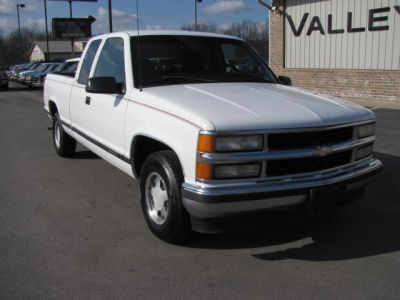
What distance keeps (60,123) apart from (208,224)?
4342 millimetres

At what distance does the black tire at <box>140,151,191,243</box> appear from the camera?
11.6ft

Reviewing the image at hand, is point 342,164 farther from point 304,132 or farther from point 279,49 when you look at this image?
point 279,49

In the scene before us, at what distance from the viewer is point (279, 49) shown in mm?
16250

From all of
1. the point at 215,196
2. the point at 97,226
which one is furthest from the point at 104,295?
the point at 97,226

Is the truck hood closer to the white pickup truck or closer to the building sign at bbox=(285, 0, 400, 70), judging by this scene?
the white pickup truck

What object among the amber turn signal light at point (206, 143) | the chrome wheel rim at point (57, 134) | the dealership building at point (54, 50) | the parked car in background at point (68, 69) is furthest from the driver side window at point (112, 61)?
the dealership building at point (54, 50)

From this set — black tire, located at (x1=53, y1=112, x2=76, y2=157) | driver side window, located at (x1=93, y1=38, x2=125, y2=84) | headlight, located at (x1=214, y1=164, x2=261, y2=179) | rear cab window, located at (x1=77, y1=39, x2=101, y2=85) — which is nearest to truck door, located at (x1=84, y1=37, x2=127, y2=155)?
driver side window, located at (x1=93, y1=38, x2=125, y2=84)

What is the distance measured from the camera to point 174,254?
370cm

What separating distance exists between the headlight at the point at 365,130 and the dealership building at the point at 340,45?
9571 mm

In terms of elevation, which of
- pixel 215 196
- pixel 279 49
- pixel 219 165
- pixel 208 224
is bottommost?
pixel 208 224

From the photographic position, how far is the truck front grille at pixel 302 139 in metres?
3.29

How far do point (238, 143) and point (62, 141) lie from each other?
15.2 feet

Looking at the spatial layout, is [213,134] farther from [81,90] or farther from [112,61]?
[81,90]

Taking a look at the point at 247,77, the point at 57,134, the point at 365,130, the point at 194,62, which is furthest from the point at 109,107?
the point at 57,134
